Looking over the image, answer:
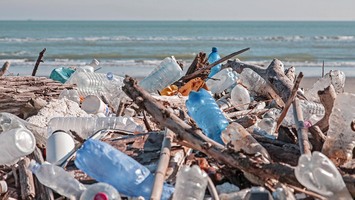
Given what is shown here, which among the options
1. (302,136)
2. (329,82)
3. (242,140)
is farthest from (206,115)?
(329,82)

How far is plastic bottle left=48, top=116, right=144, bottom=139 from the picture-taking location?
3.80 meters

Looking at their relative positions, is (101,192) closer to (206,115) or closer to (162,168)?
(162,168)

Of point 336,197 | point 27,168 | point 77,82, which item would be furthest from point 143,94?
point 77,82

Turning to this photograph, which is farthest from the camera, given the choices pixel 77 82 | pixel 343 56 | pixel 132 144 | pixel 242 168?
pixel 343 56

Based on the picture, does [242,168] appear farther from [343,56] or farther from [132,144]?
[343,56]

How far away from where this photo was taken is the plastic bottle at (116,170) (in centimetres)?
260

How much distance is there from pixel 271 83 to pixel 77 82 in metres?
1.82

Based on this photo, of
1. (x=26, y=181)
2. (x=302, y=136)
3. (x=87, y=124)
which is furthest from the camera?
(x=87, y=124)

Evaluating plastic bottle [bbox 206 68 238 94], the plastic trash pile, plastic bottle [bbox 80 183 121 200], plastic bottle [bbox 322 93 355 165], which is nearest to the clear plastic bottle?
the plastic trash pile

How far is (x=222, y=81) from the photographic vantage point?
5.42 meters

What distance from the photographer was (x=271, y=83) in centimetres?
437

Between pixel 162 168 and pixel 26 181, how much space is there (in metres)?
0.70

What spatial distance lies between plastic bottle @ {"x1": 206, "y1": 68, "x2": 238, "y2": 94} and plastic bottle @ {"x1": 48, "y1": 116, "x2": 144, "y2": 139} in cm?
160

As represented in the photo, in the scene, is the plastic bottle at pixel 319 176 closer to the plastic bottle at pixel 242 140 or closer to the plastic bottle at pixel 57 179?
the plastic bottle at pixel 242 140
